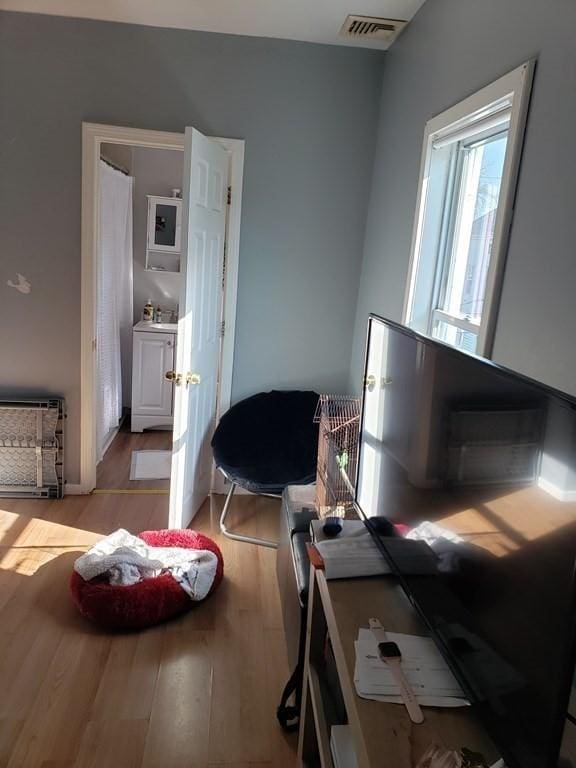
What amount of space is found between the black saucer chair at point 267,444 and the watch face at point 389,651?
172cm

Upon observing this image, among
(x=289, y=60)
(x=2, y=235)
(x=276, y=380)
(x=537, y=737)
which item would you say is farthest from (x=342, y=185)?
(x=537, y=737)

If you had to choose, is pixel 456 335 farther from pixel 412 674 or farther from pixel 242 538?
pixel 242 538

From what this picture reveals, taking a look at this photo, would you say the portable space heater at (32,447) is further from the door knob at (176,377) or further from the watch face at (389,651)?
the watch face at (389,651)

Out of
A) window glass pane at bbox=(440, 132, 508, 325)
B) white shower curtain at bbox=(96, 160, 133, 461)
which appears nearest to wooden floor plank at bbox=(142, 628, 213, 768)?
window glass pane at bbox=(440, 132, 508, 325)

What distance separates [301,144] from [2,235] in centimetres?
169

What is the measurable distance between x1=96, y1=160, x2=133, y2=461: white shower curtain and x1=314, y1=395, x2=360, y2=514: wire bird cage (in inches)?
73.5

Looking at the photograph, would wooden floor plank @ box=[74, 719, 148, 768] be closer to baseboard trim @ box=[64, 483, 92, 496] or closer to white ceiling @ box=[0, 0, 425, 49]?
baseboard trim @ box=[64, 483, 92, 496]

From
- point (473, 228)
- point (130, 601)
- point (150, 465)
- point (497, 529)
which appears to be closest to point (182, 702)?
point (130, 601)

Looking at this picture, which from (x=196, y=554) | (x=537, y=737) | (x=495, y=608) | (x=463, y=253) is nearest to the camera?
(x=537, y=737)

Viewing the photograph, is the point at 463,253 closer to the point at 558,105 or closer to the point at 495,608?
the point at 558,105

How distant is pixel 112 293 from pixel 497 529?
3789mm

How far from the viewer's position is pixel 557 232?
4.74ft

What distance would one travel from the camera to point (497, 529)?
98 centimetres

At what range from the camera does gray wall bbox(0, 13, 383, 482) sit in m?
3.04
